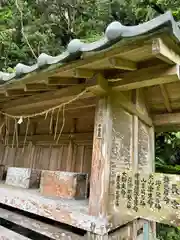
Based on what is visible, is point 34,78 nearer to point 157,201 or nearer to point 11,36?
point 157,201

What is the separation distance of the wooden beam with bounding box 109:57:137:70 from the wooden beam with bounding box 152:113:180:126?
6.26 feet

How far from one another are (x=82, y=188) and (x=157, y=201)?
1.53m

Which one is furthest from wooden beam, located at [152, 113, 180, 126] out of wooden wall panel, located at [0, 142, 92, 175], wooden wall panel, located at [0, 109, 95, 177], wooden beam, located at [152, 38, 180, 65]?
wooden beam, located at [152, 38, 180, 65]

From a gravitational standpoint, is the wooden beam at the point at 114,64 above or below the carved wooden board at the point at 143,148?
above

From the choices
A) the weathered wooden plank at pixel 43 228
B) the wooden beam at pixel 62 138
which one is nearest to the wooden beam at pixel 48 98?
the wooden beam at pixel 62 138

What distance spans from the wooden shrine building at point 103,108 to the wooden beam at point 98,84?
1 cm

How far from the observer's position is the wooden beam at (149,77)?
2.00 metres

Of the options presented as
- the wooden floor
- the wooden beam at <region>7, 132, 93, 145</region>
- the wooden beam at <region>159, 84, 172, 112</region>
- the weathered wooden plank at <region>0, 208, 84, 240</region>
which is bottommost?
the weathered wooden plank at <region>0, 208, 84, 240</region>

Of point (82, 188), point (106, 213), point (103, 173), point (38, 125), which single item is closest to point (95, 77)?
point (103, 173)

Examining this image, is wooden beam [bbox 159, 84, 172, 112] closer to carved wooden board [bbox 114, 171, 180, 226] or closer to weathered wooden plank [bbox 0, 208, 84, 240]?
carved wooden board [bbox 114, 171, 180, 226]

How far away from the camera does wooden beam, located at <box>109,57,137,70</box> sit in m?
1.93

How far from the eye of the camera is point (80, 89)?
2.69 m

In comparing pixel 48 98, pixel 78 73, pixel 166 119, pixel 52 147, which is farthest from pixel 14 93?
pixel 166 119

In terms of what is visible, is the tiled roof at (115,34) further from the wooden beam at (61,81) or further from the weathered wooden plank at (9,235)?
the weathered wooden plank at (9,235)
